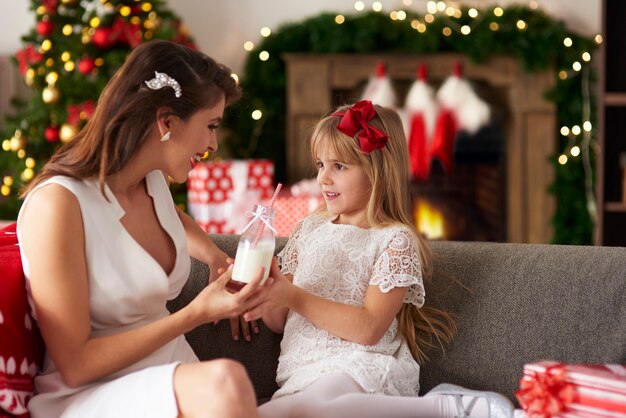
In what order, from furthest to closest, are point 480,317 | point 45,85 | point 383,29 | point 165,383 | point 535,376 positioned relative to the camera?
point 383,29, point 45,85, point 480,317, point 535,376, point 165,383

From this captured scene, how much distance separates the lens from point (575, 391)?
1.74 meters

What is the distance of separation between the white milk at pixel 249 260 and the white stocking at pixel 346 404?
31 cm

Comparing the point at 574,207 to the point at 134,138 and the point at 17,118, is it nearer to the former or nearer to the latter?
the point at 17,118

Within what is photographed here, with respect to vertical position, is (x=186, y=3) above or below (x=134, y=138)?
above

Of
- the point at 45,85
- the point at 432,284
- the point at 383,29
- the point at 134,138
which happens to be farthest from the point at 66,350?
the point at 383,29

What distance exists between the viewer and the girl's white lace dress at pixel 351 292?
80.8 inches

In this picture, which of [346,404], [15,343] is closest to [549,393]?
[346,404]

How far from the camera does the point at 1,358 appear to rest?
1760 mm

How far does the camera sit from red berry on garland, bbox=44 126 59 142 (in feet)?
15.0

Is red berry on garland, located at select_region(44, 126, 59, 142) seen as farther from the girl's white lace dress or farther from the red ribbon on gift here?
the red ribbon on gift

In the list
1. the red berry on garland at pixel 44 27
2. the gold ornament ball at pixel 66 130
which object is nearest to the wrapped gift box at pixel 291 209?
the gold ornament ball at pixel 66 130

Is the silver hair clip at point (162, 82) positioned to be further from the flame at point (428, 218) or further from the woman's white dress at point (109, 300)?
the flame at point (428, 218)

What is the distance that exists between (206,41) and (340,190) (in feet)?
10.6

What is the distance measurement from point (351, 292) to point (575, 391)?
1.94 feet
